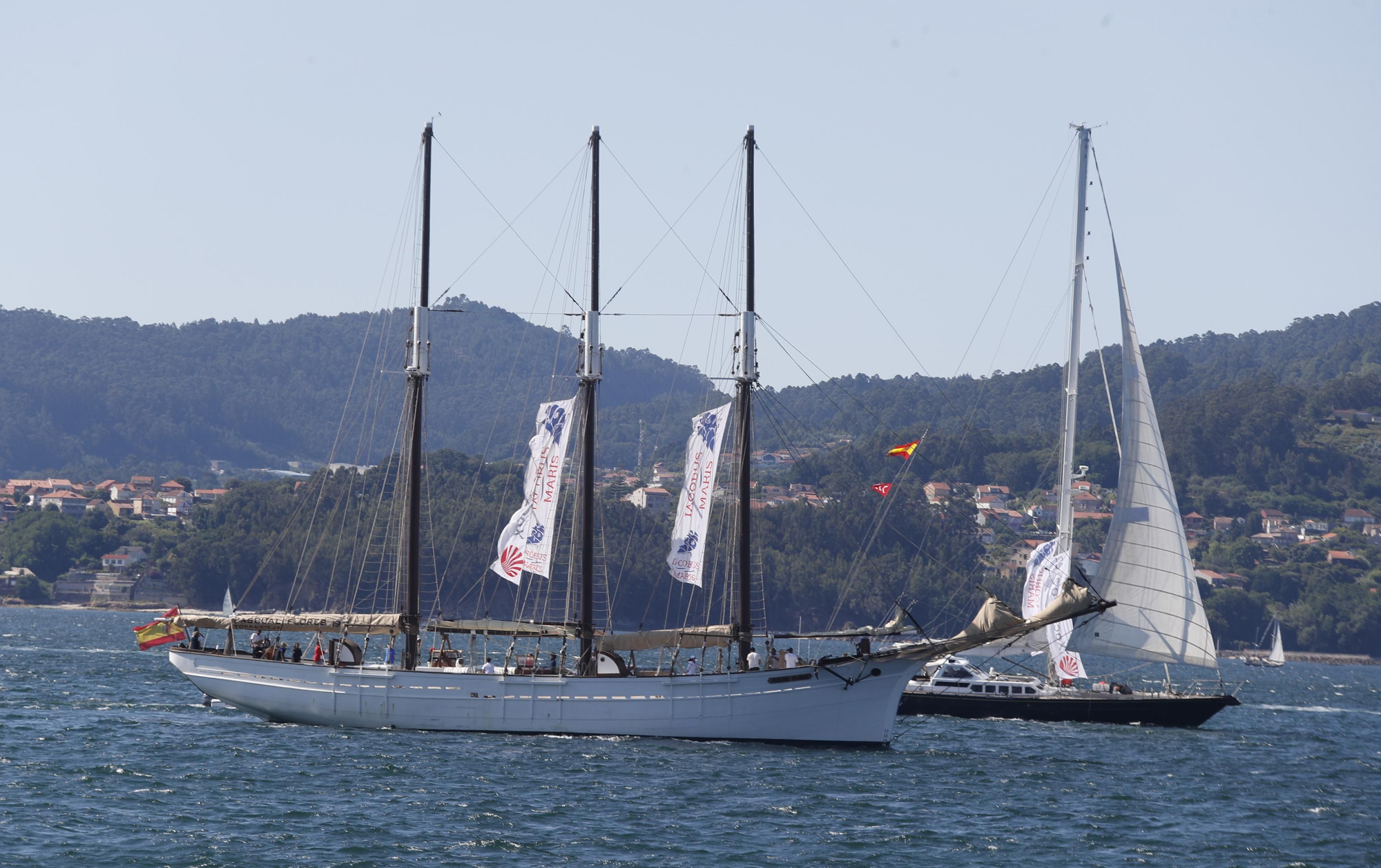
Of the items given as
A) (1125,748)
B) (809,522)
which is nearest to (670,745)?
(1125,748)

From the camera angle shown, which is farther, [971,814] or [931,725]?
[931,725]

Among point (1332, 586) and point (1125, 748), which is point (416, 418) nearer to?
point (1125, 748)

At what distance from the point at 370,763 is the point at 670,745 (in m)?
8.47

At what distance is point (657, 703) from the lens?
45500mm

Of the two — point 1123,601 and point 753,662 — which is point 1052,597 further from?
point 753,662

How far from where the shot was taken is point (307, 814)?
34094 millimetres

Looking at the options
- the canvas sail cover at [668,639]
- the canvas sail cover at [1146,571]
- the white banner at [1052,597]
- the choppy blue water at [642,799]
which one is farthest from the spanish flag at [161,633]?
the canvas sail cover at [1146,571]

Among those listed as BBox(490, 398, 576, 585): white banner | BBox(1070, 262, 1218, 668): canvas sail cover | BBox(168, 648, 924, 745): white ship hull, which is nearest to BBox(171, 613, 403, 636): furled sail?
BBox(168, 648, 924, 745): white ship hull

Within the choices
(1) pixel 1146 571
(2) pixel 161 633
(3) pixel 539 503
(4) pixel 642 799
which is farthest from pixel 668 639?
(1) pixel 1146 571

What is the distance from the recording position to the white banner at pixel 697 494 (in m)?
47.9

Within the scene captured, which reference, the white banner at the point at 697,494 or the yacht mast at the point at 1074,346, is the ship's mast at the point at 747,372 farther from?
the yacht mast at the point at 1074,346

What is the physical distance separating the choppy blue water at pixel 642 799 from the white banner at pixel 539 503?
219 inches

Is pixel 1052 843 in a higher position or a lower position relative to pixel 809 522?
lower

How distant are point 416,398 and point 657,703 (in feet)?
43.1
